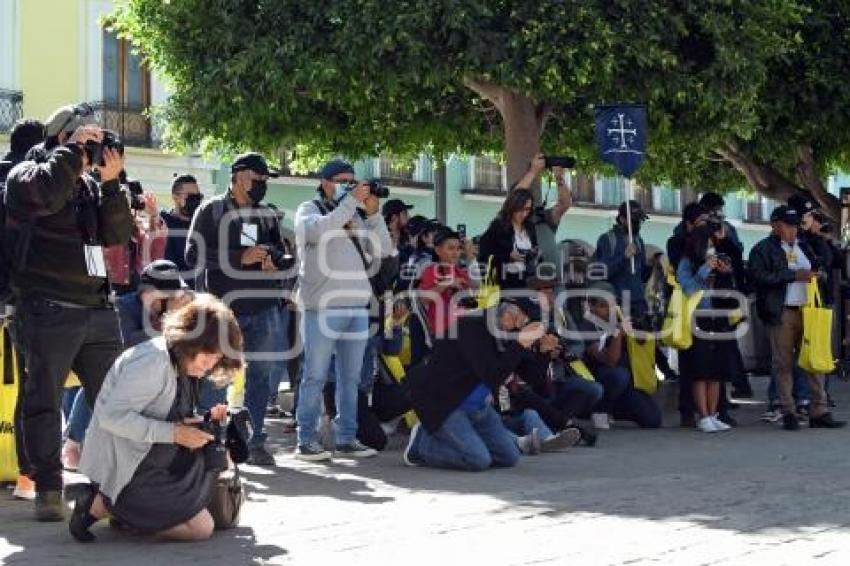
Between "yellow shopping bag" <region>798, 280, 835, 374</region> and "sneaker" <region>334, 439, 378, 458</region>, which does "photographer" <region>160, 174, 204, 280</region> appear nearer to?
"sneaker" <region>334, 439, 378, 458</region>

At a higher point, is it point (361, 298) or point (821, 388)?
point (361, 298)

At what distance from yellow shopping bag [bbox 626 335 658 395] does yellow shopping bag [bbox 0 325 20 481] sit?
6.61 m

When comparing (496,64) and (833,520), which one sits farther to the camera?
(496,64)

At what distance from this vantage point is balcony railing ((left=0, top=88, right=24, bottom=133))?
90.9 feet

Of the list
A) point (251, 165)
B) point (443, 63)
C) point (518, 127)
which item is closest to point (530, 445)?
point (251, 165)

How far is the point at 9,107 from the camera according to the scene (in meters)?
27.8

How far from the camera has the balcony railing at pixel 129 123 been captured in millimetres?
29016

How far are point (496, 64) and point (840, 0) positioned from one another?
5862 mm

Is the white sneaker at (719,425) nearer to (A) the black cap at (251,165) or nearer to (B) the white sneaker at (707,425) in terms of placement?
(B) the white sneaker at (707,425)

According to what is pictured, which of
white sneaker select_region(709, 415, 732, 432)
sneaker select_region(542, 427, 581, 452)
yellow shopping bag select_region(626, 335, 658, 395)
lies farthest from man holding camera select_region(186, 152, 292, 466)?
yellow shopping bag select_region(626, 335, 658, 395)

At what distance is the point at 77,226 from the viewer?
7.82 m

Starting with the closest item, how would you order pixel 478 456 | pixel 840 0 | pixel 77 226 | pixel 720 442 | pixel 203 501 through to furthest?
pixel 203 501, pixel 77 226, pixel 478 456, pixel 720 442, pixel 840 0

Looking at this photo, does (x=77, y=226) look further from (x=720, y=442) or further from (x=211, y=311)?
(x=720, y=442)

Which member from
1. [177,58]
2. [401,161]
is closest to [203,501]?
[177,58]
